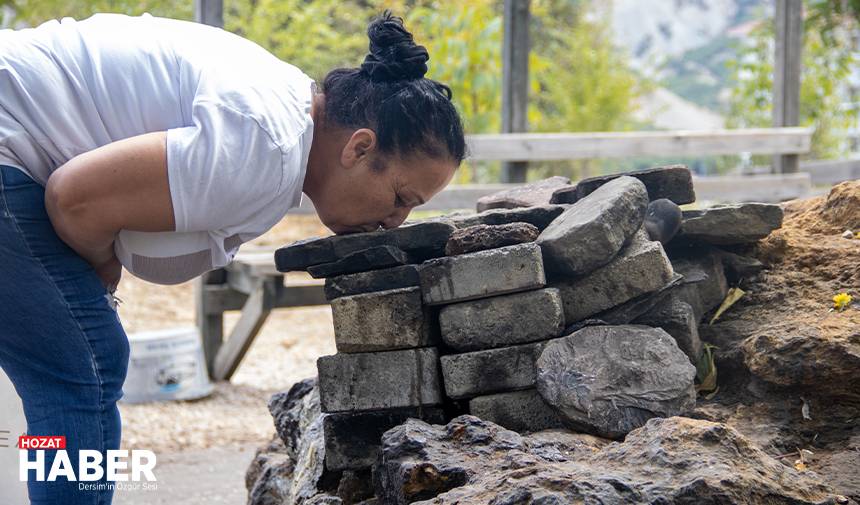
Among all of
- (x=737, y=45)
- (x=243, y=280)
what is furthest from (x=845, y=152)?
(x=243, y=280)

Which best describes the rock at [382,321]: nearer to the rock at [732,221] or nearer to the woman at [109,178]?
the woman at [109,178]

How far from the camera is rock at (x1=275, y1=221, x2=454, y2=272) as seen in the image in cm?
266

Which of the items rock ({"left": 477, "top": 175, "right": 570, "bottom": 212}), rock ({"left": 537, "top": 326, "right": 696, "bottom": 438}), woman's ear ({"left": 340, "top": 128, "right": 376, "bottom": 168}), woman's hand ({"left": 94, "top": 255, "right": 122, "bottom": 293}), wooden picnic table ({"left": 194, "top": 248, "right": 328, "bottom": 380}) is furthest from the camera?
wooden picnic table ({"left": 194, "top": 248, "right": 328, "bottom": 380})

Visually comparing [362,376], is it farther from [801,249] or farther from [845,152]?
[845,152]

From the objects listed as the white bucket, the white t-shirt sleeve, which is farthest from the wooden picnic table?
the white t-shirt sleeve

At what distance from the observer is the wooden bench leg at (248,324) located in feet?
19.6

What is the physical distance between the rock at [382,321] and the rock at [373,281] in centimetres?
5

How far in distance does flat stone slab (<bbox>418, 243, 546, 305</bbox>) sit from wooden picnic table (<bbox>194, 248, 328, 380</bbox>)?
10.9 feet

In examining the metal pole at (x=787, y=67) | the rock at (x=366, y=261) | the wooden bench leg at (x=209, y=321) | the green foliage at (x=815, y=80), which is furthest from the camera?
the green foliage at (x=815, y=80)

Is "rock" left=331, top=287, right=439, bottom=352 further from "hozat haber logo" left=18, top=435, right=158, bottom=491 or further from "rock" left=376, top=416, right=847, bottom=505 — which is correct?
"hozat haber logo" left=18, top=435, right=158, bottom=491

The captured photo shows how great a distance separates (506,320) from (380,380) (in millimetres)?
365

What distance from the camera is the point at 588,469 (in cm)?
196

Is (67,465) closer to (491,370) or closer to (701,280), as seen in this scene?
(491,370)

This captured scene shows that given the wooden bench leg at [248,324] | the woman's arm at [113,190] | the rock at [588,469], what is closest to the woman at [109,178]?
the woman's arm at [113,190]
